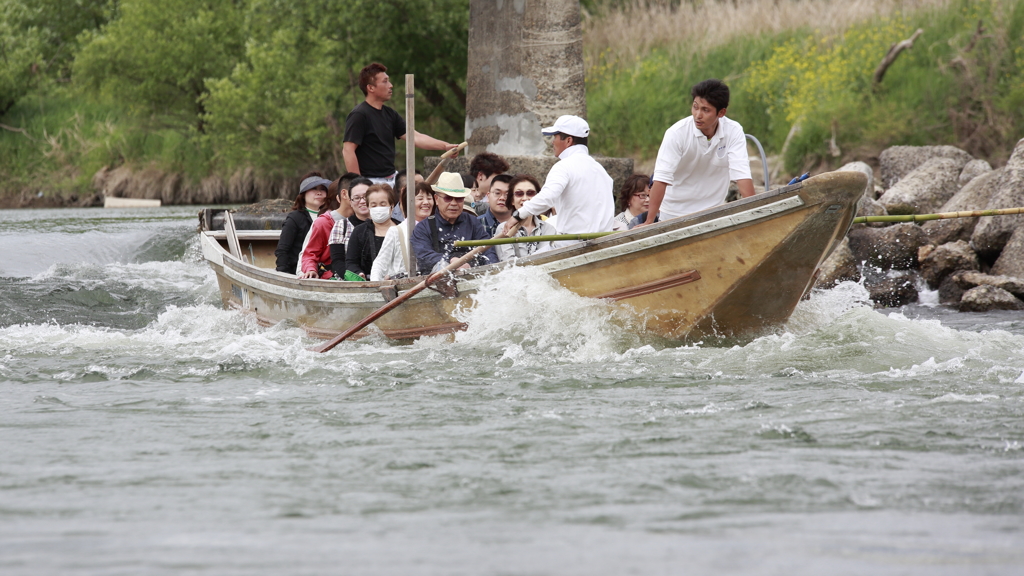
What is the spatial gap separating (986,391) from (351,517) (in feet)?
10.7

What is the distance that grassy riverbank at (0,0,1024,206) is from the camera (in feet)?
48.0

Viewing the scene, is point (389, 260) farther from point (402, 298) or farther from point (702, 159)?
point (702, 159)

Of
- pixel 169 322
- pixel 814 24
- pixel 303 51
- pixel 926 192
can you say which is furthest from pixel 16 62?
pixel 926 192

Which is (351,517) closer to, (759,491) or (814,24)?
(759,491)

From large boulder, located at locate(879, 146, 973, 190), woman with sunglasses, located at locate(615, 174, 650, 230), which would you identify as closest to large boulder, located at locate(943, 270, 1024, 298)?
large boulder, located at locate(879, 146, 973, 190)

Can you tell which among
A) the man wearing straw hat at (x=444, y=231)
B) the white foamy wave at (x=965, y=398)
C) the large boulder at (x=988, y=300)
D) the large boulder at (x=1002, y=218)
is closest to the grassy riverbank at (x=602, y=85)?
the large boulder at (x=1002, y=218)

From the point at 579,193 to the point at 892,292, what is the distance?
4.92m

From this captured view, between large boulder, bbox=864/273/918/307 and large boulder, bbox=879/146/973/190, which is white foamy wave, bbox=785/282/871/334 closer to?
large boulder, bbox=864/273/918/307

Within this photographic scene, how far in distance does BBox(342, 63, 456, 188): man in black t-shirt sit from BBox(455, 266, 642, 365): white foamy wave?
267cm

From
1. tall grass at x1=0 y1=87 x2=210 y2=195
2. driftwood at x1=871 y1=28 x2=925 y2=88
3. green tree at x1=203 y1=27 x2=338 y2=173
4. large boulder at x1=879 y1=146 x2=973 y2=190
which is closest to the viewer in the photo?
large boulder at x1=879 y1=146 x2=973 y2=190

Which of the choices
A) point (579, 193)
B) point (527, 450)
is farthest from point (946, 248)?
point (527, 450)

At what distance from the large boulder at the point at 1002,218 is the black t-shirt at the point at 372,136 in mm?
5538

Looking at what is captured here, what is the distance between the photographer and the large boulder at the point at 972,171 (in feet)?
39.1

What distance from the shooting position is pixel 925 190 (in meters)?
11.6
